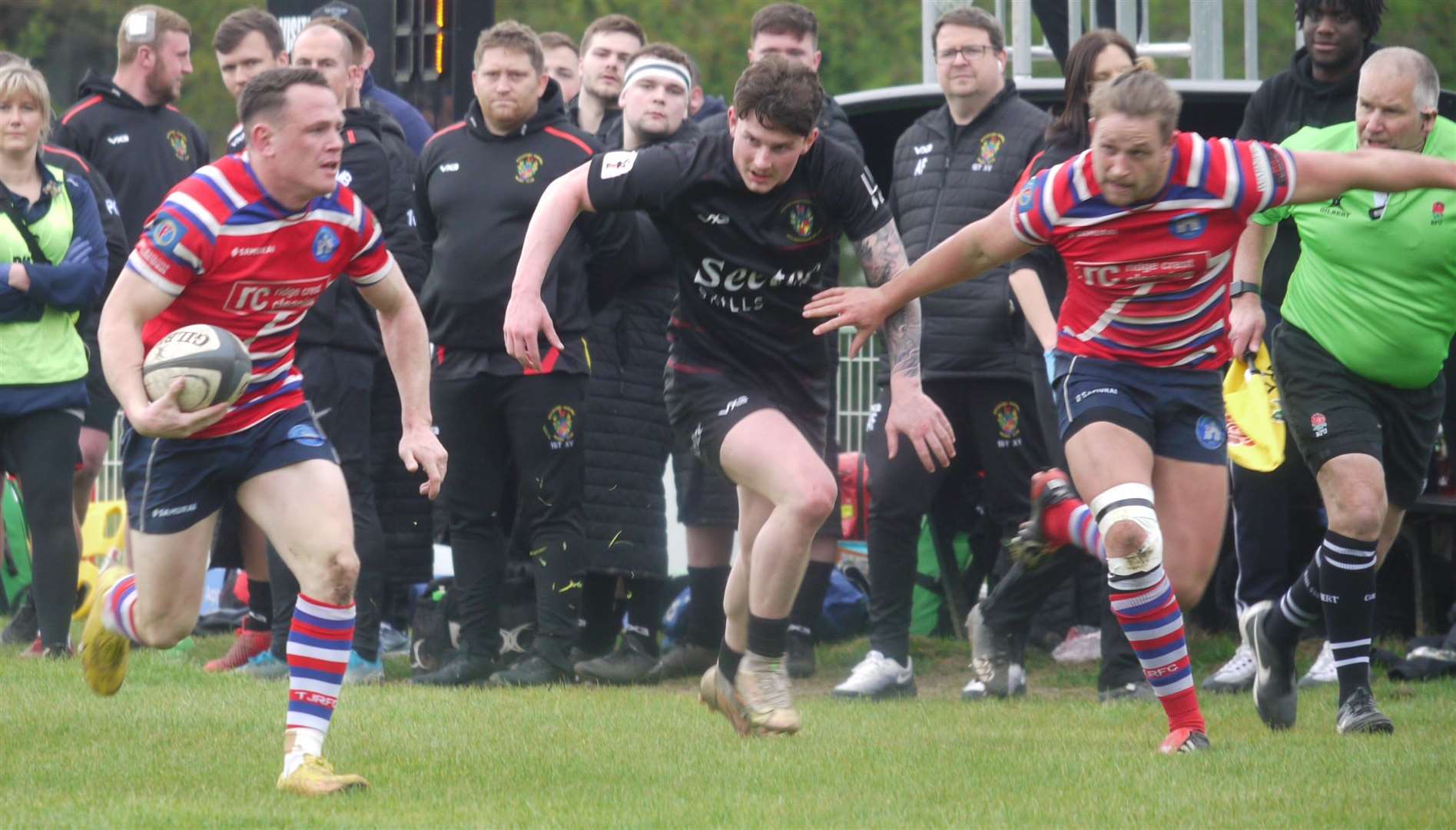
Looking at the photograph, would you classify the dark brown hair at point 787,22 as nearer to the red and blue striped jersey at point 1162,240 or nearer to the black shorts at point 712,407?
the black shorts at point 712,407

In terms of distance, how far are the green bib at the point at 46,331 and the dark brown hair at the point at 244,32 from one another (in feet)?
3.29

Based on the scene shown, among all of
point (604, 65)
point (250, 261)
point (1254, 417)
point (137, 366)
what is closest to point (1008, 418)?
point (1254, 417)

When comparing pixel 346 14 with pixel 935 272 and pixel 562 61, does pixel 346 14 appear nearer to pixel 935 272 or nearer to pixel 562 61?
pixel 562 61

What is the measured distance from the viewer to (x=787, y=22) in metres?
9.32

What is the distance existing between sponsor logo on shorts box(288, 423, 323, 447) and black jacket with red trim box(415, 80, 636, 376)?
2140 millimetres

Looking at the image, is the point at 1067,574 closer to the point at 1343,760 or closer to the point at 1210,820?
the point at 1343,760

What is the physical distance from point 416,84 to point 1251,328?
17.5ft

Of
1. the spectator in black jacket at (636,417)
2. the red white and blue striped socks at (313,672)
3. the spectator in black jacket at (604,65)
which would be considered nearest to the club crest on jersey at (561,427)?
the spectator in black jacket at (636,417)

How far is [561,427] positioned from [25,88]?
2935mm

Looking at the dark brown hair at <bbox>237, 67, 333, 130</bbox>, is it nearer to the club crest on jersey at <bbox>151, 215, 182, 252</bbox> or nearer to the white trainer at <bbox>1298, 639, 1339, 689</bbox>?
the club crest on jersey at <bbox>151, 215, 182, 252</bbox>

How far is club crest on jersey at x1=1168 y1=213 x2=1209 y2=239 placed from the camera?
6668 millimetres

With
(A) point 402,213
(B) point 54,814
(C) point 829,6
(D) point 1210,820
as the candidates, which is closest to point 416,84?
(A) point 402,213

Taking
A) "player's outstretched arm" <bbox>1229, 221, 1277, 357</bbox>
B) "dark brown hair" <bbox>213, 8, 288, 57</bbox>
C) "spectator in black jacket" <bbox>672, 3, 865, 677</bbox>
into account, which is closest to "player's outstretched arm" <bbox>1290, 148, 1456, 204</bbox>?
"player's outstretched arm" <bbox>1229, 221, 1277, 357</bbox>

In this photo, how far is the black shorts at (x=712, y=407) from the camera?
715 cm
